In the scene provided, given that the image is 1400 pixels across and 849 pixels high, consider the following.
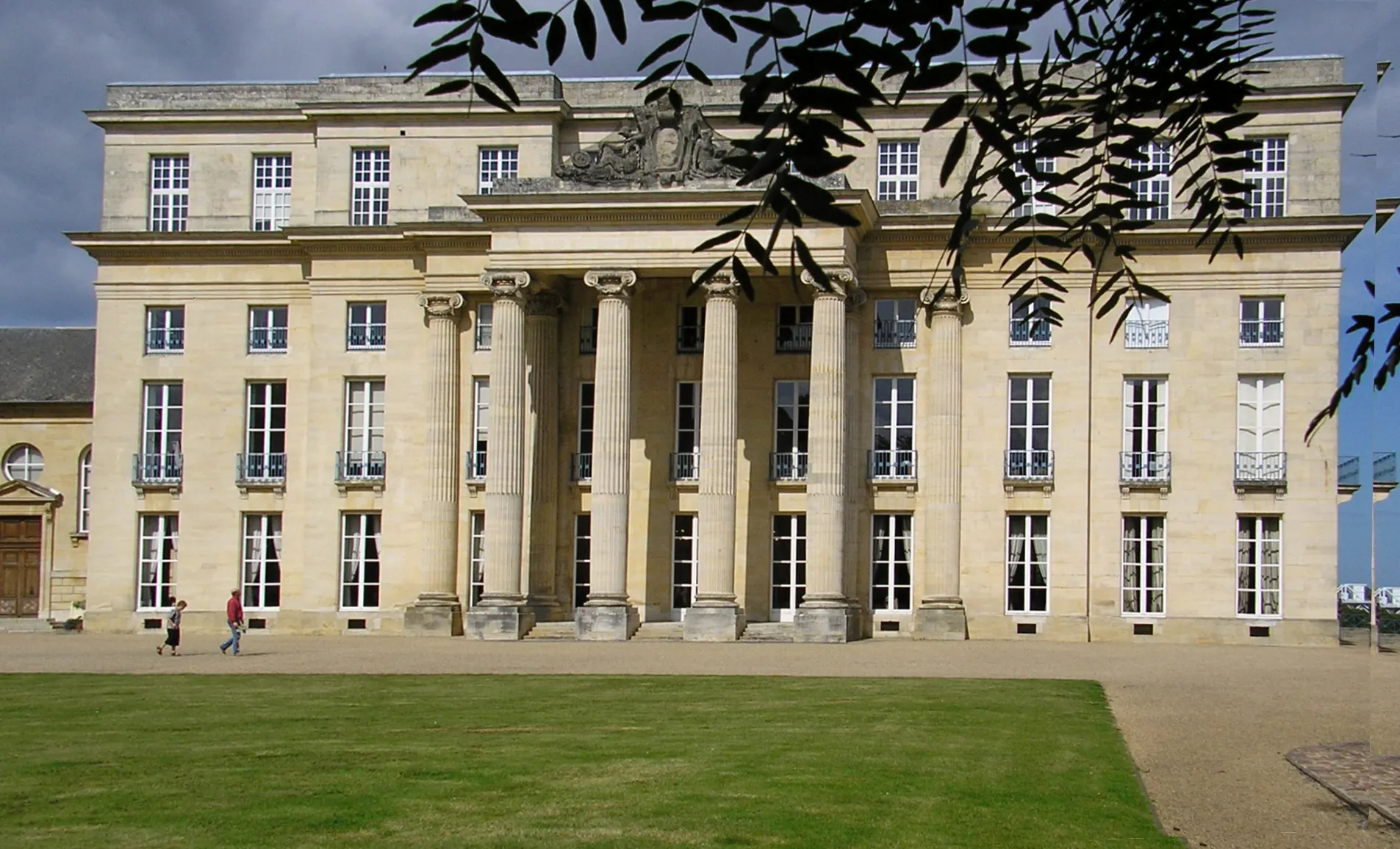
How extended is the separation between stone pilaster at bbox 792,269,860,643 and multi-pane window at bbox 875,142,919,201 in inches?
216

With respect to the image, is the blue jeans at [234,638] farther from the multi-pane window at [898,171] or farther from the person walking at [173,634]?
the multi-pane window at [898,171]

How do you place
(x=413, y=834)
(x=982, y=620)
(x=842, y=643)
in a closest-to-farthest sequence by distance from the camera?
1. (x=413, y=834)
2. (x=842, y=643)
3. (x=982, y=620)

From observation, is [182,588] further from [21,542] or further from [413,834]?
[413,834]

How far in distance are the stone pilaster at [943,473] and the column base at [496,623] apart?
10399mm

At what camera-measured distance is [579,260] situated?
144ft

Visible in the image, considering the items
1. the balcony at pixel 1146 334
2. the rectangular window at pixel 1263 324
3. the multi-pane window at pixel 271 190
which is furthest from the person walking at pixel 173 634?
the rectangular window at pixel 1263 324

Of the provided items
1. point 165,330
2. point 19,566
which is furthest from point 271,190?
point 19,566

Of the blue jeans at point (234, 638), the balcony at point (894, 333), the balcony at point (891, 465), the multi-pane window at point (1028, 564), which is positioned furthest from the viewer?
the balcony at point (894, 333)

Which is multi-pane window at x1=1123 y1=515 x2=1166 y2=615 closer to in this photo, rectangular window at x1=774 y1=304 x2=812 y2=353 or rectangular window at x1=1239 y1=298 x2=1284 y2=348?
rectangular window at x1=1239 y1=298 x2=1284 y2=348

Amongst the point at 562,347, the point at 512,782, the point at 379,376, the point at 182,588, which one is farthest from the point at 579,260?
the point at 512,782

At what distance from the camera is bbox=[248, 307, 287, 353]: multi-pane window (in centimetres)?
5000

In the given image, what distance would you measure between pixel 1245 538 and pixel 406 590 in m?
22.5

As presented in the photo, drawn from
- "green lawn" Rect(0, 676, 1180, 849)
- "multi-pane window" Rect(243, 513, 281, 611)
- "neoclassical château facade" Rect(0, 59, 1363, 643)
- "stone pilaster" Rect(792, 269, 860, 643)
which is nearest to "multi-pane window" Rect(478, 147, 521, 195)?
"neoclassical château facade" Rect(0, 59, 1363, 643)

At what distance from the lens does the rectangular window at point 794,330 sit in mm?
47125
